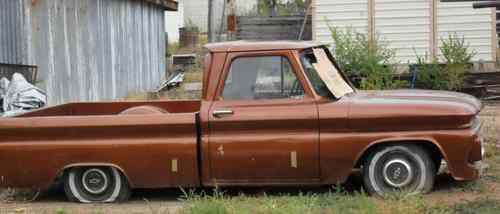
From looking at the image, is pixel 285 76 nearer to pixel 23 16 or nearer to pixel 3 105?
pixel 3 105

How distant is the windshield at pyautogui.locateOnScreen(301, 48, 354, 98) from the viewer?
727 centimetres

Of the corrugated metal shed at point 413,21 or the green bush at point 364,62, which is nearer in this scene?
the green bush at point 364,62

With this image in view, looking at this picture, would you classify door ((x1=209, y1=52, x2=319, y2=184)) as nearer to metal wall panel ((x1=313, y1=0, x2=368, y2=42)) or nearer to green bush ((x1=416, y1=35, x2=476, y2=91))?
green bush ((x1=416, y1=35, x2=476, y2=91))

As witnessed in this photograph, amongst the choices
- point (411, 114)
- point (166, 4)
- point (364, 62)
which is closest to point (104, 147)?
point (411, 114)

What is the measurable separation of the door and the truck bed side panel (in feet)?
0.89

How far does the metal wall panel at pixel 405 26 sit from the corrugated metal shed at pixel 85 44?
6.02 metres

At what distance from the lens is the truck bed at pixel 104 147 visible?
23.6 feet

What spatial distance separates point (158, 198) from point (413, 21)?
1242 centimetres

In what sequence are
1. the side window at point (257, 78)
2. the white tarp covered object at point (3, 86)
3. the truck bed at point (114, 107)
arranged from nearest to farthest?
the side window at point (257, 78), the truck bed at point (114, 107), the white tarp covered object at point (3, 86)

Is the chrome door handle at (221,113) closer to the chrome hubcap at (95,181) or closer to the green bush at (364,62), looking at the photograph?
the chrome hubcap at (95,181)

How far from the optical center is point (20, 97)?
10820 millimetres

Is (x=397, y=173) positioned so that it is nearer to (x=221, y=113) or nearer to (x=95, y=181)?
(x=221, y=113)

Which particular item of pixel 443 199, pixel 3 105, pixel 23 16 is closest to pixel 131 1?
pixel 23 16

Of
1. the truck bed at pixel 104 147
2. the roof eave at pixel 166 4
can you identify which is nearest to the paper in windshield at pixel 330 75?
the truck bed at pixel 104 147
